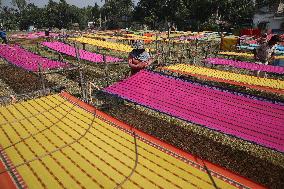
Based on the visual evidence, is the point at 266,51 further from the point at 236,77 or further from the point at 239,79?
the point at 239,79

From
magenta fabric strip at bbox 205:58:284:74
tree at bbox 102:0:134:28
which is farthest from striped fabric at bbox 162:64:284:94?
tree at bbox 102:0:134:28

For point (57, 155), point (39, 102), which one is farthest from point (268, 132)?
point (39, 102)

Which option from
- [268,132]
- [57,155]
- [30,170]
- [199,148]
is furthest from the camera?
[199,148]

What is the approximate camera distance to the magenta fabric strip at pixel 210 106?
6.61m

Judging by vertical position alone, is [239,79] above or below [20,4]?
below

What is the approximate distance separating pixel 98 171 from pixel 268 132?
179 inches

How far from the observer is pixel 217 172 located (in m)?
4.33

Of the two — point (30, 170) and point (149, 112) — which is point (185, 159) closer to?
point (30, 170)

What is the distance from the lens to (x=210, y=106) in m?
7.88

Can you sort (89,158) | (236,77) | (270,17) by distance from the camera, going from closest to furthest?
Result: (89,158)
(236,77)
(270,17)

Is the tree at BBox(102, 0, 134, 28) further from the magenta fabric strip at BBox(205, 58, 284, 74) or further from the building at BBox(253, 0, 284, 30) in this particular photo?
the magenta fabric strip at BBox(205, 58, 284, 74)

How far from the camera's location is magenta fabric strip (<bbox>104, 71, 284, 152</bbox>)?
21.7 ft

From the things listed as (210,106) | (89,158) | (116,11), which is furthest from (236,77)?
(116,11)

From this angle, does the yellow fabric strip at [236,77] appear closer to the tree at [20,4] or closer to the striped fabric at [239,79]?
the striped fabric at [239,79]
